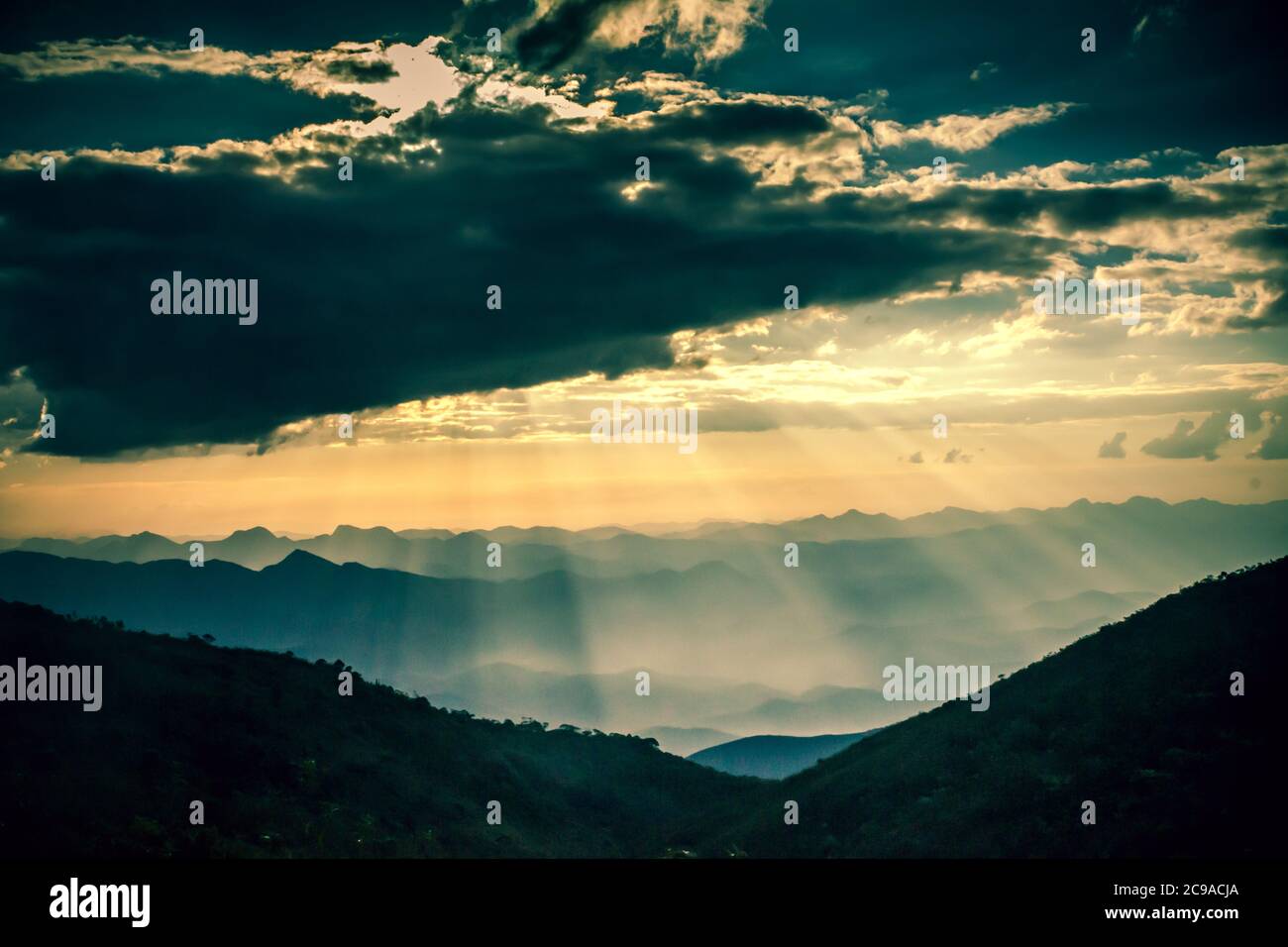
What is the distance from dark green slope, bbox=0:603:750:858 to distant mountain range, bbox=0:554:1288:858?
4.5 inches

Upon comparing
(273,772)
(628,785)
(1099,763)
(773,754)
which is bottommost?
(773,754)

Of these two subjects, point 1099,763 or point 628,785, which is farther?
point 628,785

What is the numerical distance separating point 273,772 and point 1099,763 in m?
29.4

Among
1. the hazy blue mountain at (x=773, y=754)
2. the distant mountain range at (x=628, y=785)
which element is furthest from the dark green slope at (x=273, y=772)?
the hazy blue mountain at (x=773, y=754)

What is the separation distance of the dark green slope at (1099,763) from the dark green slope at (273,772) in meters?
7.49

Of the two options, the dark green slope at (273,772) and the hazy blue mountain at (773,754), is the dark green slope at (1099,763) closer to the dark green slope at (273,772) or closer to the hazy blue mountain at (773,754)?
the dark green slope at (273,772)

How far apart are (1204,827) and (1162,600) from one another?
1891 centimetres

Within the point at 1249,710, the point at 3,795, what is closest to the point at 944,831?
the point at 1249,710

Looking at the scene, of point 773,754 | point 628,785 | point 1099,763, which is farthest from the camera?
point 773,754

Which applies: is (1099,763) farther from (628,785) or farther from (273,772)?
(273,772)

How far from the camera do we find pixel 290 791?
3281cm

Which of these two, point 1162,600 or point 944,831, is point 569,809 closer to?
point 944,831

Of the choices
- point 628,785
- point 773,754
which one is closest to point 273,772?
point 628,785

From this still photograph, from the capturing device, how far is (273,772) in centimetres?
3372
